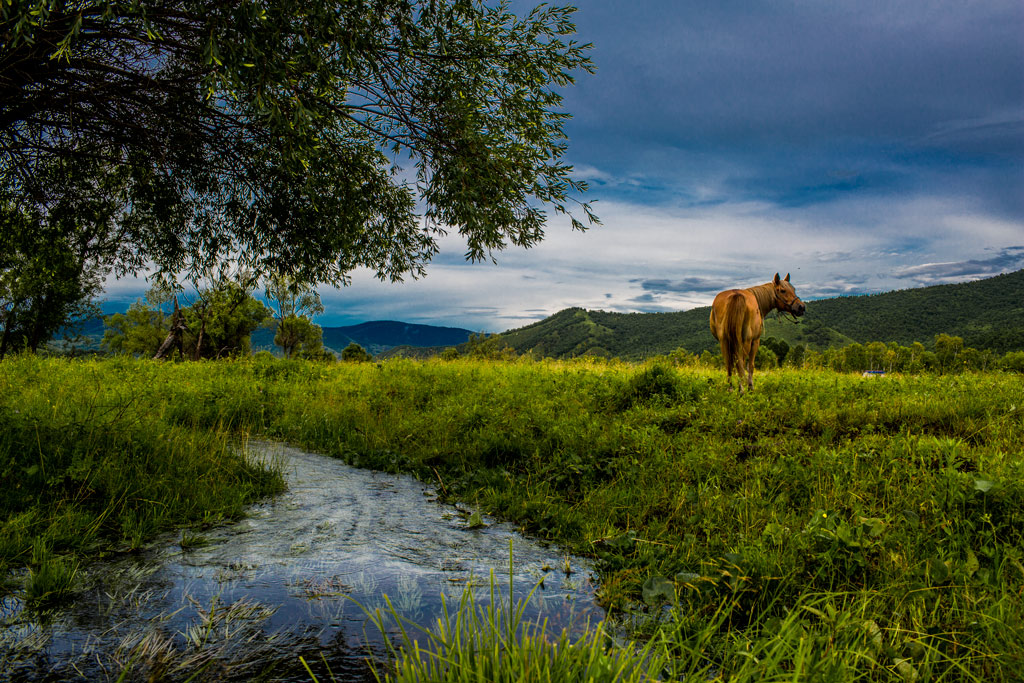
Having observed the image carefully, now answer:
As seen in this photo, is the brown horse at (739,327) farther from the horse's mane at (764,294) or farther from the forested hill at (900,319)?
the forested hill at (900,319)

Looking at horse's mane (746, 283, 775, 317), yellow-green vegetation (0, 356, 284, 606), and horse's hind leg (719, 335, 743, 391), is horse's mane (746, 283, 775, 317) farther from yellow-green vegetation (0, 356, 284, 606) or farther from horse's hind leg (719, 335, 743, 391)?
yellow-green vegetation (0, 356, 284, 606)

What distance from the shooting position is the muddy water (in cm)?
324

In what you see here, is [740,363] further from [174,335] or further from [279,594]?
[174,335]

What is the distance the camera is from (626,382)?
12977mm

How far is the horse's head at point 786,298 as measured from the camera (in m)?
14.0

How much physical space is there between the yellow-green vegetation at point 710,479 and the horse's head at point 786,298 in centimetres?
201

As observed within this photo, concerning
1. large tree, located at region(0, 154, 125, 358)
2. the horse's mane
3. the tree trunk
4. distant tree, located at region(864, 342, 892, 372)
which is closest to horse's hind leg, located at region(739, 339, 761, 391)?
the horse's mane

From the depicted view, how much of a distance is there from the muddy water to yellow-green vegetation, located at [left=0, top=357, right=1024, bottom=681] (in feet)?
2.28

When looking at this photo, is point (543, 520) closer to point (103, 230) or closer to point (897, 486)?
point (897, 486)

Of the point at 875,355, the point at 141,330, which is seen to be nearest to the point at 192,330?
the point at 141,330

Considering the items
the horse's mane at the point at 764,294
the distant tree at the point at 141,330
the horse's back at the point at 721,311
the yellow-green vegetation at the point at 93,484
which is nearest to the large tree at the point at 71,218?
the yellow-green vegetation at the point at 93,484

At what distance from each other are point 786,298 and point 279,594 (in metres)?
13.9

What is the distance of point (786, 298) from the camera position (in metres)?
14.0

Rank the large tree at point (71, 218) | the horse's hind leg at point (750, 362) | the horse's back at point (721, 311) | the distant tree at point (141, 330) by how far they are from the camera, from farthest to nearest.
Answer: the distant tree at point (141, 330)
the horse's back at point (721, 311)
the horse's hind leg at point (750, 362)
the large tree at point (71, 218)
